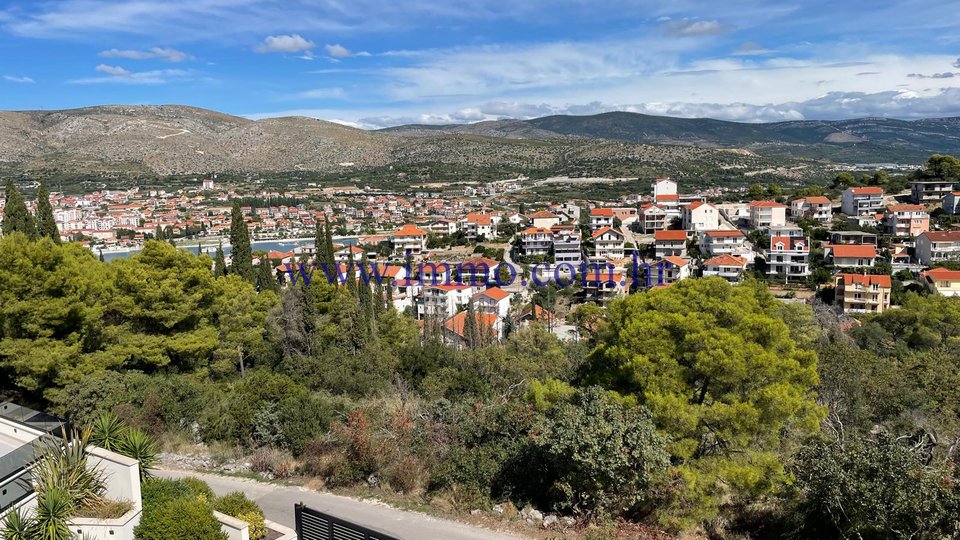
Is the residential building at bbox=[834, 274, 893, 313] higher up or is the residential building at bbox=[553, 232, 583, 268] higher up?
the residential building at bbox=[553, 232, 583, 268]

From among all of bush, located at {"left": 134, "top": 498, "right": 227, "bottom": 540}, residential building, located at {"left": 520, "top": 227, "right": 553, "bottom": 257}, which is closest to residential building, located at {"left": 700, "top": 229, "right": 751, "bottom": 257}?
residential building, located at {"left": 520, "top": 227, "right": 553, "bottom": 257}

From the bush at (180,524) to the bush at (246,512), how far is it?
1.62 feet

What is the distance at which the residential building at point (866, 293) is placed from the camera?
3731 centimetres

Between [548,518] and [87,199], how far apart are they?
121 metres

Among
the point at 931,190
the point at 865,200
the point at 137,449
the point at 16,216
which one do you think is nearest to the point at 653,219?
the point at 865,200

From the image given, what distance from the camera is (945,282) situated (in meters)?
37.2

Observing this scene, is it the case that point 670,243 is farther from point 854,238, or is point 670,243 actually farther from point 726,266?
point 854,238

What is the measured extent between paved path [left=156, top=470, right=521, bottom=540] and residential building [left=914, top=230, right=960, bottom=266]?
45094mm

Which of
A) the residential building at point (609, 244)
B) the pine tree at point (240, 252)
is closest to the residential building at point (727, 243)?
the residential building at point (609, 244)

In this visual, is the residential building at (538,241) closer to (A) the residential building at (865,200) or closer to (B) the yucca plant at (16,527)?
(A) the residential building at (865,200)

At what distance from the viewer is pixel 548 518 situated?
8.97 metres

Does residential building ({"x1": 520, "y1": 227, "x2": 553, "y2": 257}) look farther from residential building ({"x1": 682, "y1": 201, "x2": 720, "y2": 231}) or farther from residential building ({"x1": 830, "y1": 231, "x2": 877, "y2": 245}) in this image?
residential building ({"x1": 830, "y1": 231, "x2": 877, "y2": 245})

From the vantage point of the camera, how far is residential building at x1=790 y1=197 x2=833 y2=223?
55906 millimetres

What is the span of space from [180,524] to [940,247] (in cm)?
4932
